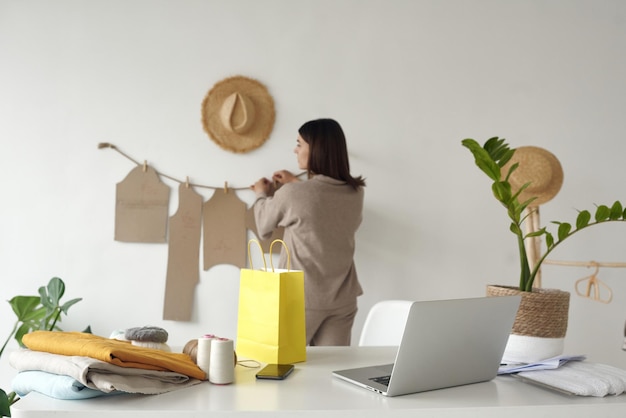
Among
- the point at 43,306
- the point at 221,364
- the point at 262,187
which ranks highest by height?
the point at 262,187

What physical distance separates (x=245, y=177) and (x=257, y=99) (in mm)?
348

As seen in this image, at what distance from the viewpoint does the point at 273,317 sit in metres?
1.26

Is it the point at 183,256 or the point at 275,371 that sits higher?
the point at 183,256

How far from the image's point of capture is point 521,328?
1.26 metres

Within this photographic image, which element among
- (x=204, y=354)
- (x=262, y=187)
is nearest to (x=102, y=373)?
(x=204, y=354)

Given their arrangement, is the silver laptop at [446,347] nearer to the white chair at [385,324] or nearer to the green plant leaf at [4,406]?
the white chair at [385,324]

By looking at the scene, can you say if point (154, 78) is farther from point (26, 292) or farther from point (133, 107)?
point (26, 292)

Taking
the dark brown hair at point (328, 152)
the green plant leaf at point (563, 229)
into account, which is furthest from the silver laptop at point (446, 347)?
the dark brown hair at point (328, 152)

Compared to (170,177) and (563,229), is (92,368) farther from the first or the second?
(170,177)

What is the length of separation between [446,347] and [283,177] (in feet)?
5.10

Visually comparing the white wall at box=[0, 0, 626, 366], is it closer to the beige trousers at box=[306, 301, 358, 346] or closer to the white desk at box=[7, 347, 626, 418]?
the beige trousers at box=[306, 301, 358, 346]

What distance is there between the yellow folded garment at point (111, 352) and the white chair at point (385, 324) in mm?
811

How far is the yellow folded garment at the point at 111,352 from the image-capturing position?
97 centimetres

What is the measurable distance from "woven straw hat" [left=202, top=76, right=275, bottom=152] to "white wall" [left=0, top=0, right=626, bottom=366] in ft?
0.16
